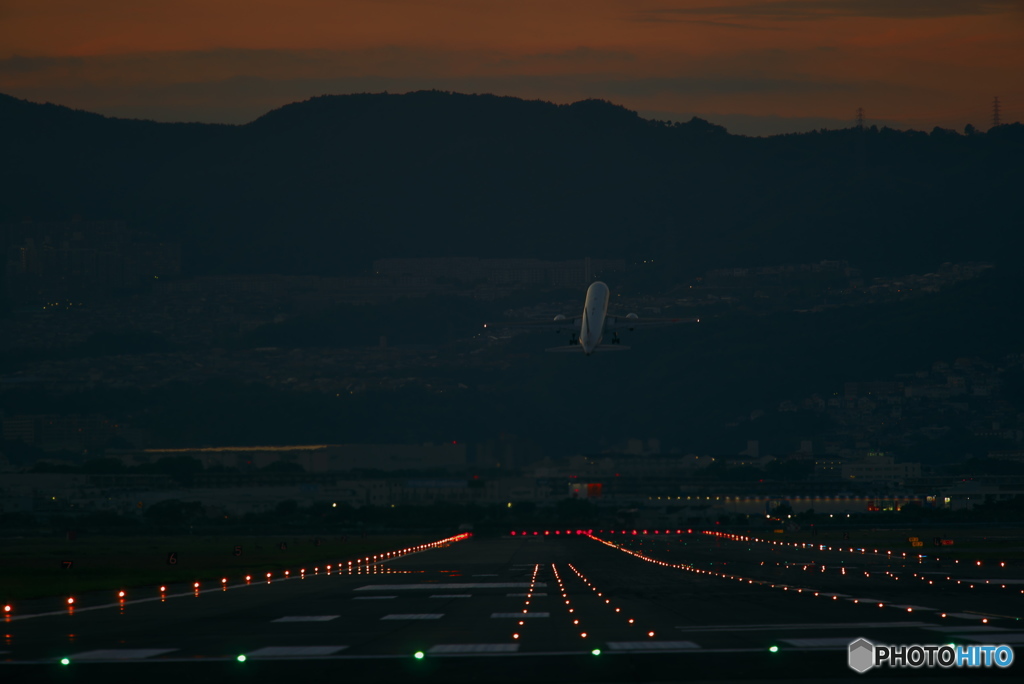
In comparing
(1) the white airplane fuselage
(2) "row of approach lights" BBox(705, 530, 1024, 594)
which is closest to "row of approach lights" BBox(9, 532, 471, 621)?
(1) the white airplane fuselage

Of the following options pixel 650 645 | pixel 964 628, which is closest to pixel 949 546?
pixel 964 628

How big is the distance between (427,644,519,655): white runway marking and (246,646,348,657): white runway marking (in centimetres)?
269

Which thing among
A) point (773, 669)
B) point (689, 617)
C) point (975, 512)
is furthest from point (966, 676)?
point (975, 512)

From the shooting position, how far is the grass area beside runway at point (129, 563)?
72.8 m

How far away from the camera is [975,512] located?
197 meters

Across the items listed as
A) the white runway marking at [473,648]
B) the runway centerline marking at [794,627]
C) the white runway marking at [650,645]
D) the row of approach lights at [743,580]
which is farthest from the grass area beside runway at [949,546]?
the white runway marking at [473,648]

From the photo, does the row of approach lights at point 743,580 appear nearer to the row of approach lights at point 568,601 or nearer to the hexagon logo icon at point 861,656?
the hexagon logo icon at point 861,656

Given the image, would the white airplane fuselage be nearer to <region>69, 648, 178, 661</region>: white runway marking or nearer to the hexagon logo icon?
<region>69, 648, 178, 661</region>: white runway marking

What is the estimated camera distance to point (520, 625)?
1753 inches

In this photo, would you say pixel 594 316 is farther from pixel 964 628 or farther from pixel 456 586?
pixel 964 628

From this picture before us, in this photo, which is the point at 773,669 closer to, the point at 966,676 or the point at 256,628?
the point at 966,676

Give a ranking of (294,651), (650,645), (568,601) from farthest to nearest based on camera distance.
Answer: (568,601) < (294,651) < (650,645)

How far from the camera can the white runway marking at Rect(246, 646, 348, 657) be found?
37.5 metres

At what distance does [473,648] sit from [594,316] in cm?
7497
